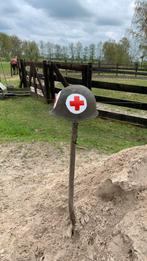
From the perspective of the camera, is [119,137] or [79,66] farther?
[79,66]

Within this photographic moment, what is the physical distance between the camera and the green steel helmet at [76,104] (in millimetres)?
1856

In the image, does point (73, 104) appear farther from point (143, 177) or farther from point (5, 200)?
point (5, 200)

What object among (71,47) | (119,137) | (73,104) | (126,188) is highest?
(71,47)

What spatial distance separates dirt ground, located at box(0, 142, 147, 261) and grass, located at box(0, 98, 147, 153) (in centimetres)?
219

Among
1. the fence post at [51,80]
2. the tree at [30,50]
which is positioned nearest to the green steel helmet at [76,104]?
the fence post at [51,80]

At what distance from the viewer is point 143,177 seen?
88.0 inches

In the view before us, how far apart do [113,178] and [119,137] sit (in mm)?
3522

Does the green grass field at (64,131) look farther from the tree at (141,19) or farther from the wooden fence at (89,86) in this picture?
the tree at (141,19)

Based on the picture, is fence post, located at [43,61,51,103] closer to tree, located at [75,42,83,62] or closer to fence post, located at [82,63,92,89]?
fence post, located at [82,63,92,89]

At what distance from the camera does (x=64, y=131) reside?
19.4 ft

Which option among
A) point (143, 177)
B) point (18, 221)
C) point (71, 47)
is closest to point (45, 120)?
point (18, 221)

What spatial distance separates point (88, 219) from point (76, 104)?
35.0 inches

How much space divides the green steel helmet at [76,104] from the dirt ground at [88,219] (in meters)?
0.66

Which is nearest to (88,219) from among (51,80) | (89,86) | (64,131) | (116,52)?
(64,131)
